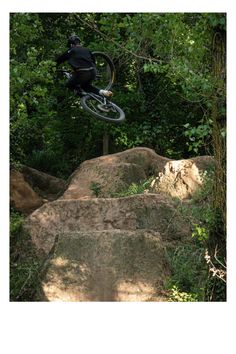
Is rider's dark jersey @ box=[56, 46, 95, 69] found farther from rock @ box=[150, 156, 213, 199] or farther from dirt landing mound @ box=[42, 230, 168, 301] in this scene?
rock @ box=[150, 156, 213, 199]

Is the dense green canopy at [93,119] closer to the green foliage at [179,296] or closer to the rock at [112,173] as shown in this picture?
the rock at [112,173]

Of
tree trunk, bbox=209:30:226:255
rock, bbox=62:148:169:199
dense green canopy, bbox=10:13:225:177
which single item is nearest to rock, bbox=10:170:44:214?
rock, bbox=62:148:169:199

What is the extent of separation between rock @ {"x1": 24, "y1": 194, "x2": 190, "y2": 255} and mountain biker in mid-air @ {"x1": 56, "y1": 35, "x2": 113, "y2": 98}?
199 centimetres

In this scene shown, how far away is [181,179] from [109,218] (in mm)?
2587

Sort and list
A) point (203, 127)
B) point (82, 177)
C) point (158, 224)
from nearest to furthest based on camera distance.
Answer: point (203, 127) → point (158, 224) → point (82, 177)

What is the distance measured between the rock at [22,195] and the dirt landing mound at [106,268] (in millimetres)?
6209

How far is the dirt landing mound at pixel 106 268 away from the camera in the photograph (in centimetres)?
888

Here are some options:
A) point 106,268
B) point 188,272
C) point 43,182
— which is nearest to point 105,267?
point 106,268

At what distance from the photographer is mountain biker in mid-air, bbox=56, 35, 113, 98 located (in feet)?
35.7

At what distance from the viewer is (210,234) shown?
8.35 metres

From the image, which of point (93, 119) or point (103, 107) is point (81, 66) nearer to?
point (103, 107)
